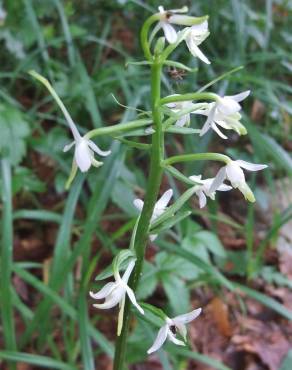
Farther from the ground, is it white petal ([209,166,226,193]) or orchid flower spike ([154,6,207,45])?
orchid flower spike ([154,6,207,45])

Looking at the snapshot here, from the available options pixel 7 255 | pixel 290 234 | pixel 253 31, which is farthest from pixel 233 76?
pixel 7 255

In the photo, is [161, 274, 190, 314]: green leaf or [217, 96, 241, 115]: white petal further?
[161, 274, 190, 314]: green leaf

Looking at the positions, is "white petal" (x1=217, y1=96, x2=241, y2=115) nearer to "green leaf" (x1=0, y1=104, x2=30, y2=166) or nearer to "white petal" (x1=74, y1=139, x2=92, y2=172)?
"white petal" (x1=74, y1=139, x2=92, y2=172)

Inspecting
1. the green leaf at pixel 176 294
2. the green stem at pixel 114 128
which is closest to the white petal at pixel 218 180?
the green stem at pixel 114 128

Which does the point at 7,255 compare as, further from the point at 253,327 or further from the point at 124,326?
the point at 253,327

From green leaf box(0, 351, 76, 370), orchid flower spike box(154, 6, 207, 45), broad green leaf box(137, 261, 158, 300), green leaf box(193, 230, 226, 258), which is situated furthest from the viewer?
green leaf box(193, 230, 226, 258)

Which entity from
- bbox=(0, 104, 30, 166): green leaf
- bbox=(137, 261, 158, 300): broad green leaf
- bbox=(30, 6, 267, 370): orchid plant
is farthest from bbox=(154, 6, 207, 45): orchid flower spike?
bbox=(0, 104, 30, 166): green leaf

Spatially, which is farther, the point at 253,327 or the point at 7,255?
the point at 253,327
